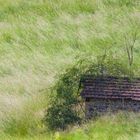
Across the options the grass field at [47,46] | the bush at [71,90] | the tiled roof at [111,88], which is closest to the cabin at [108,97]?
the tiled roof at [111,88]

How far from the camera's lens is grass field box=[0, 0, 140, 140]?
1493cm

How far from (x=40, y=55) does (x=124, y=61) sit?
3347 mm

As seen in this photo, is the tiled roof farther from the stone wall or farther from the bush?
the bush

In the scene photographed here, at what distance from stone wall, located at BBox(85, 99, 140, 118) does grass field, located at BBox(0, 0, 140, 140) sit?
0.72m

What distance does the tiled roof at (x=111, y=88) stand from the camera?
16.1 meters

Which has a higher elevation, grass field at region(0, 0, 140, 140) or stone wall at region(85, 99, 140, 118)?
grass field at region(0, 0, 140, 140)

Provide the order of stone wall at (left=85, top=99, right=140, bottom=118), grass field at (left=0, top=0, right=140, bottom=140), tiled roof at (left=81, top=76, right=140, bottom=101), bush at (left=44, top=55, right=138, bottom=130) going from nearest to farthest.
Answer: grass field at (left=0, top=0, right=140, bottom=140) < bush at (left=44, top=55, right=138, bottom=130) < stone wall at (left=85, top=99, right=140, bottom=118) < tiled roof at (left=81, top=76, right=140, bottom=101)

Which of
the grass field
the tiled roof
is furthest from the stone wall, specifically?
the grass field

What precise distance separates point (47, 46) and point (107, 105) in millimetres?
6708

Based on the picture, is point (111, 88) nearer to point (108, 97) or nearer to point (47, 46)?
point (108, 97)

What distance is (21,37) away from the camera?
2297 cm

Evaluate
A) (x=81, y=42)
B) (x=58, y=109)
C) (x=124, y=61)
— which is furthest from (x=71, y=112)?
(x=81, y=42)

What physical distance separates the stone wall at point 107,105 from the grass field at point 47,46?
72cm

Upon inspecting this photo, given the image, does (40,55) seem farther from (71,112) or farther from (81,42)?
(71,112)
